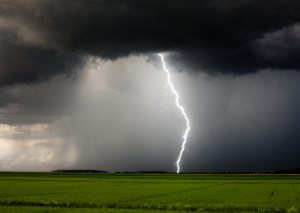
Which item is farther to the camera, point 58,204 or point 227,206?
point 58,204

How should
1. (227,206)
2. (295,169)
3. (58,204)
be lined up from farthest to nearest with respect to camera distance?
(295,169) < (58,204) < (227,206)

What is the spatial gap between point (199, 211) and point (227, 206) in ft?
7.52

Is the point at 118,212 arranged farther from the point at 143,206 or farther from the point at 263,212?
the point at 263,212

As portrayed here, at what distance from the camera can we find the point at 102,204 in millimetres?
16422

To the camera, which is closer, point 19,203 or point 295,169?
point 19,203

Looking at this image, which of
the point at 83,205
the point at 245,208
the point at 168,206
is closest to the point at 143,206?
the point at 168,206

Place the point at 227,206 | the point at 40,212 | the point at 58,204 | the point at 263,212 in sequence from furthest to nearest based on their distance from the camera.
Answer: the point at 58,204, the point at 227,206, the point at 263,212, the point at 40,212

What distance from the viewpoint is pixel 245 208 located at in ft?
49.0

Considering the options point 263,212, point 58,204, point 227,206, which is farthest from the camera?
point 58,204

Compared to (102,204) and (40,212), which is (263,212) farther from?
(40,212)

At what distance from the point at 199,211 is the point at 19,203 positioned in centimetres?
1247

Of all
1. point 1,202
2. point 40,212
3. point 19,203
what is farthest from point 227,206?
point 1,202

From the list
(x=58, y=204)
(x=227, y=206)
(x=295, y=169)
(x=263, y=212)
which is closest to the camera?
(x=263, y=212)

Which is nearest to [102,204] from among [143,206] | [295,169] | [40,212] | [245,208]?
[143,206]
